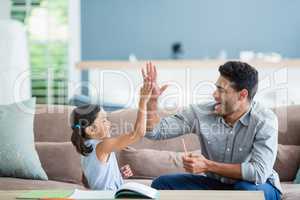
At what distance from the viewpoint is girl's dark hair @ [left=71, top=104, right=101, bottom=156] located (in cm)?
205

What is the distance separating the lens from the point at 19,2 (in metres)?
5.76

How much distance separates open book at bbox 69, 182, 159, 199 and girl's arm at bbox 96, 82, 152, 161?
14cm

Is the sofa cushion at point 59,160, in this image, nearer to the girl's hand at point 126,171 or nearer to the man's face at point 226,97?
the girl's hand at point 126,171

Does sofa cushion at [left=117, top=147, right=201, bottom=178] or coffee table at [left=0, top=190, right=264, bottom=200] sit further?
sofa cushion at [left=117, top=147, right=201, bottom=178]

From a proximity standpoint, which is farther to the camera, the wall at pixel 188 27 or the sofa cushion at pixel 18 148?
the wall at pixel 188 27

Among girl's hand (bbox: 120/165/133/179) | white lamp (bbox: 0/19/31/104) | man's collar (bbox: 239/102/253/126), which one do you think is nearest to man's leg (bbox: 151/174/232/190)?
girl's hand (bbox: 120/165/133/179)

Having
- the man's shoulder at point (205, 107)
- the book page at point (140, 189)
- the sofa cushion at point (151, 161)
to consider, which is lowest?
the sofa cushion at point (151, 161)

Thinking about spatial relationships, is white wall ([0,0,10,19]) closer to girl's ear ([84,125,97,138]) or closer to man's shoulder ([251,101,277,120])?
girl's ear ([84,125,97,138])

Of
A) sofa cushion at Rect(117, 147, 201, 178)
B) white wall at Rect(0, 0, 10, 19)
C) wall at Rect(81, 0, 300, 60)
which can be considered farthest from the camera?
wall at Rect(81, 0, 300, 60)

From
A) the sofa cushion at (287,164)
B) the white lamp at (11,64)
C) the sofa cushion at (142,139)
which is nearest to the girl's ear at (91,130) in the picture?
the sofa cushion at (142,139)

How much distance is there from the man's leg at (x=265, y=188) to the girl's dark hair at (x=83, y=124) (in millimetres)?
548

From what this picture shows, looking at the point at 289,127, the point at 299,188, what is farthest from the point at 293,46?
the point at 299,188

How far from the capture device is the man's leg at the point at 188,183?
6.77 ft

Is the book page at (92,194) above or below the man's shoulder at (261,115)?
below
